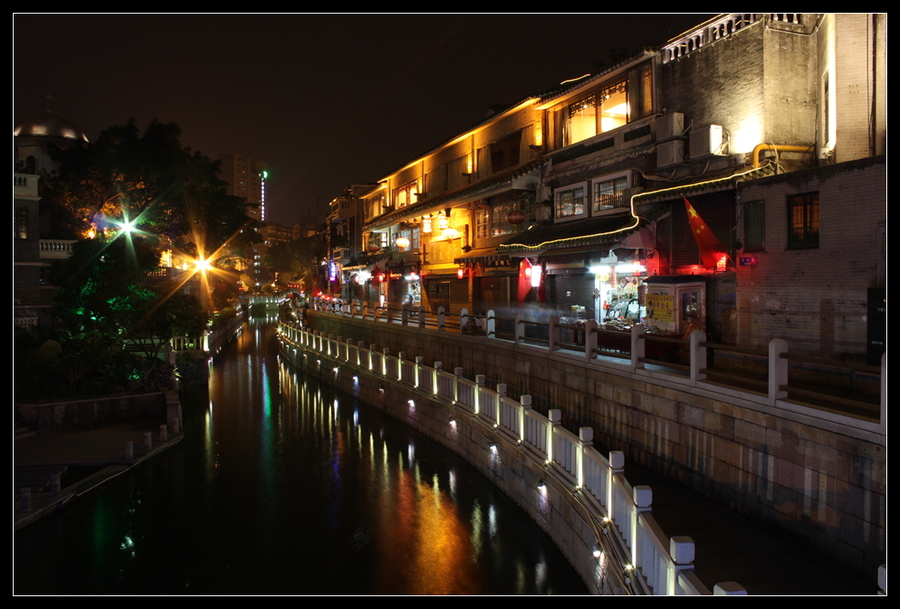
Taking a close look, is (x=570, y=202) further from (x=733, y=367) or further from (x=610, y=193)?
(x=733, y=367)

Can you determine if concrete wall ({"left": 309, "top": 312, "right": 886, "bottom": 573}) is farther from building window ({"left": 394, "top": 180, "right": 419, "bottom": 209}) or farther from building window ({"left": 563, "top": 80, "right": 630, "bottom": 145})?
building window ({"left": 394, "top": 180, "right": 419, "bottom": 209})

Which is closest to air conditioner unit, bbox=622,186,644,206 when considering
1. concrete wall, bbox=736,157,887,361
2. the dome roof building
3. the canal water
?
concrete wall, bbox=736,157,887,361

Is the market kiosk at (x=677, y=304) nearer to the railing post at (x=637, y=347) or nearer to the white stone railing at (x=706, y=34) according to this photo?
the railing post at (x=637, y=347)

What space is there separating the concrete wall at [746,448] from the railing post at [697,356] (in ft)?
0.79

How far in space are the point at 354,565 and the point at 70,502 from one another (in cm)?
749

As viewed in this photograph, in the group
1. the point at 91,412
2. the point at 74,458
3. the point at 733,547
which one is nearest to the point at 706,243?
the point at 733,547

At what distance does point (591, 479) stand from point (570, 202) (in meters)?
13.7

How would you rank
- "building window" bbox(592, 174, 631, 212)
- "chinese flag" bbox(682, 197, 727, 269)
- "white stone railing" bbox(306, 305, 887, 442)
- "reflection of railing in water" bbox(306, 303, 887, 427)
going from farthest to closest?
"building window" bbox(592, 174, 631, 212) → "chinese flag" bbox(682, 197, 727, 269) → "reflection of railing in water" bbox(306, 303, 887, 427) → "white stone railing" bbox(306, 305, 887, 442)

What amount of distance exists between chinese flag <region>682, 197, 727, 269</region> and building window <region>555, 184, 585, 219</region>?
6.14m

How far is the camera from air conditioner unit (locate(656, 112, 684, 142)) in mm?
14945

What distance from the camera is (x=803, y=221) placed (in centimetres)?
1163

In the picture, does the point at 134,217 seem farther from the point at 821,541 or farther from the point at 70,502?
the point at 821,541

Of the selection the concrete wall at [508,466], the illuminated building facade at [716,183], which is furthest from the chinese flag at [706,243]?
the concrete wall at [508,466]

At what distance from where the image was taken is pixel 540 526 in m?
10.6
